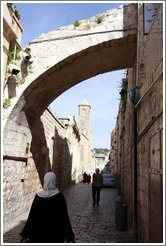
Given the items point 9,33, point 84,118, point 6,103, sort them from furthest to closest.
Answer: point 84,118, point 6,103, point 9,33

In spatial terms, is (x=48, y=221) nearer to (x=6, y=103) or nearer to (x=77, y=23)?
(x=6, y=103)

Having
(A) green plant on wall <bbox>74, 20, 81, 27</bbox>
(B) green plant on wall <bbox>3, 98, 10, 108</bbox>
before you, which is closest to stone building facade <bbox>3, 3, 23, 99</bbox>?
(B) green plant on wall <bbox>3, 98, 10, 108</bbox>

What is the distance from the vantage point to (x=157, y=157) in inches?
115

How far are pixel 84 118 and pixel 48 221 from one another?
35.6m

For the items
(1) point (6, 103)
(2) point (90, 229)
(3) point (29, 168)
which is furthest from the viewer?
(3) point (29, 168)

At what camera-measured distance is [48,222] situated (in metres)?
2.74

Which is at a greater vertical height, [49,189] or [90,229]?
[49,189]

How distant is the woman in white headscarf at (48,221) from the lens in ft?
8.94

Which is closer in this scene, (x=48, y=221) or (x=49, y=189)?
(x=48, y=221)

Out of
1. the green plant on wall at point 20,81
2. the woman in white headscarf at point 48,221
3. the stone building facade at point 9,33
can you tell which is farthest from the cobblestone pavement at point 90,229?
the green plant on wall at point 20,81

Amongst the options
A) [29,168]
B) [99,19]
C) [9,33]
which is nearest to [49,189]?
[9,33]

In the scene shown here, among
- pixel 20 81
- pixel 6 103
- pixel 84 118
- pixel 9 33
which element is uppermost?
pixel 84 118

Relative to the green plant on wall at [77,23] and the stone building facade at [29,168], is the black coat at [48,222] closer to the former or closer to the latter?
the stone building facade at [29,168]

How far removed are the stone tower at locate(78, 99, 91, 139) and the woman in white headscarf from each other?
3361cm
